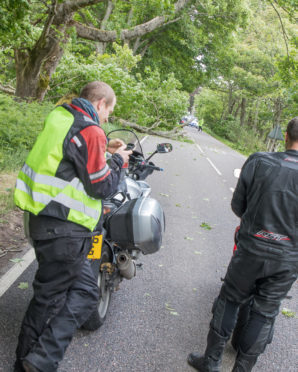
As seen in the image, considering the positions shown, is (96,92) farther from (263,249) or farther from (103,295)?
(103,295)

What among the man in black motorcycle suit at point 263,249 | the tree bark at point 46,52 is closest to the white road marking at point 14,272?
the man in black motorcycle suit at point 263,249

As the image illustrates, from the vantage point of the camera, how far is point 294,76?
12.7m

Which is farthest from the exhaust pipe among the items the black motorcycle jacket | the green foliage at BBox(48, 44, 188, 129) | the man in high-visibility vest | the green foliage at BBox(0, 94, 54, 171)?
the green foliage at BBox(48, 44, 188, 129)

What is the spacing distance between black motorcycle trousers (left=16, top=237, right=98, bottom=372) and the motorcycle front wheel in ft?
1.71

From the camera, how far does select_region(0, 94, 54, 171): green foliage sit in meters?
7.61

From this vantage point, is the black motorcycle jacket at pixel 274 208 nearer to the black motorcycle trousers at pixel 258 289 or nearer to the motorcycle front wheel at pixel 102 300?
the black motorcycle trousers at pixel 258 289

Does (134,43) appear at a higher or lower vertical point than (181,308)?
higher

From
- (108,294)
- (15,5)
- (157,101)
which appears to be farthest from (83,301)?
(157,101)

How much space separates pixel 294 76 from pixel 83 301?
12453 millimetres

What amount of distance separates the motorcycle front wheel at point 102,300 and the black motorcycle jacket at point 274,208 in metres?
1.15

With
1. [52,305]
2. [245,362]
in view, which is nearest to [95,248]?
[52,305]

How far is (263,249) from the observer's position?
254 cm

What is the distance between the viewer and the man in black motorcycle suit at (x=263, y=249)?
2.52m

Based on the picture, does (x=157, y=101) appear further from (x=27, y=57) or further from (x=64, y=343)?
(x=64, y=343)
